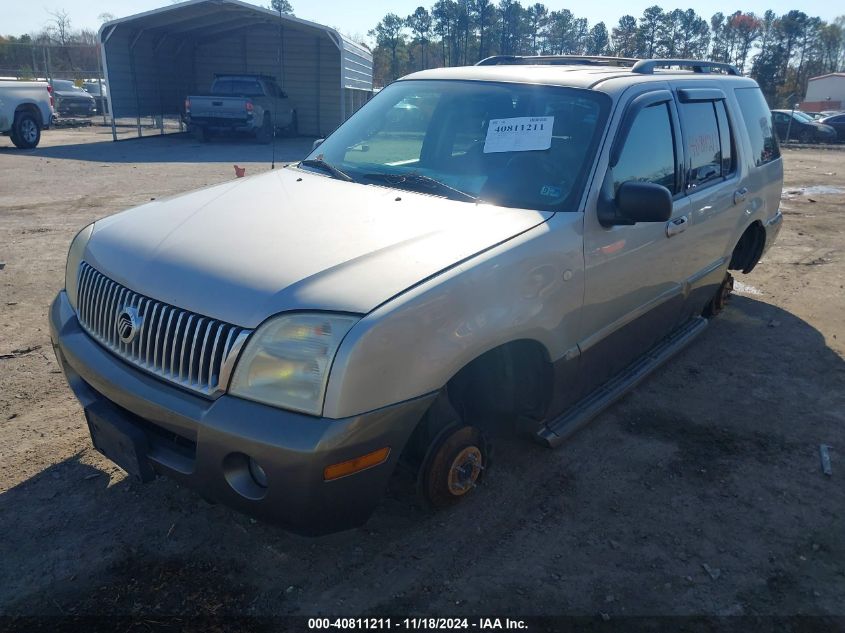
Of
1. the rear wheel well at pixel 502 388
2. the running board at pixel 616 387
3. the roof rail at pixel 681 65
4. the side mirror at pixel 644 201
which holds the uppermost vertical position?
the roof rail at pixel 681 65

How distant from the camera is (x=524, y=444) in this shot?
3.73 metres

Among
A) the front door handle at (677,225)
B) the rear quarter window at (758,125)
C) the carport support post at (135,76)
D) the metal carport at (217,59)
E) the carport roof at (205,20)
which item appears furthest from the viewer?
the carport support post at (135,76)

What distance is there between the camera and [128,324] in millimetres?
2619

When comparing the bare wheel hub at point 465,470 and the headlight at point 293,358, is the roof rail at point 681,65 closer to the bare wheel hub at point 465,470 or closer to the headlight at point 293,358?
the bare wheel hub at point 465,470

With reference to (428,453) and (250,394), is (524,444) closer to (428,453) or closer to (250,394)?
(428,453)

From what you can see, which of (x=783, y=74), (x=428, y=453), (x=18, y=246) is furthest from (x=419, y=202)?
(x=783, y=74)

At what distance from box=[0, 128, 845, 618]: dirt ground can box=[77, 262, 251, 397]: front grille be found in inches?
31.8

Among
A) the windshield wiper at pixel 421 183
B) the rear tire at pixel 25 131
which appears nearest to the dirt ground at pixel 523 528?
the windshield wiper at pixel 421 183

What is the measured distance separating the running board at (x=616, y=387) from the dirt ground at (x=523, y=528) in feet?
0.82

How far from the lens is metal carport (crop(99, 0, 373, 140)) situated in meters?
21.1

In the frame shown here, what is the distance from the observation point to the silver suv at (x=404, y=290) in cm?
227

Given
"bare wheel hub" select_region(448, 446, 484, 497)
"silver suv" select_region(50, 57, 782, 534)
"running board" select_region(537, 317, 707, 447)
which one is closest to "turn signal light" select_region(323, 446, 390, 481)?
"silver suv" select_region(50, 57, 782, 534)

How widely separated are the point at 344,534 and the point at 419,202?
1.52m

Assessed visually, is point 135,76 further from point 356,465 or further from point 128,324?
point 356,465
